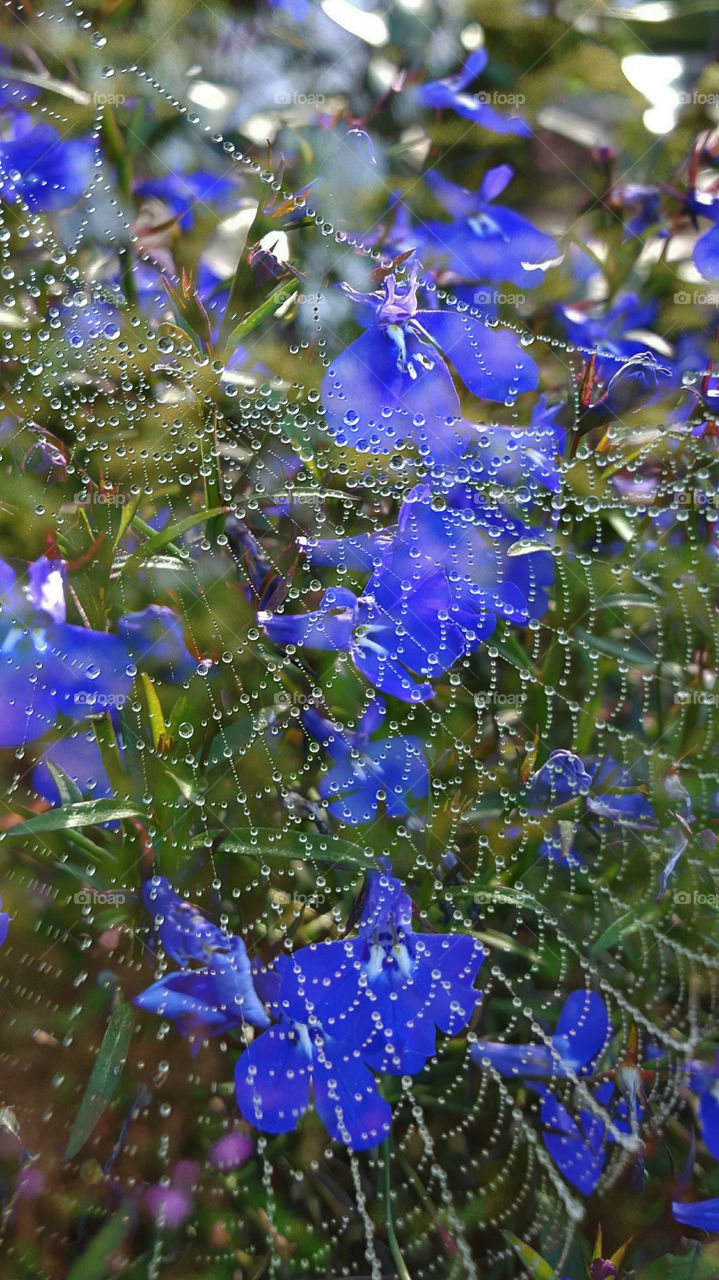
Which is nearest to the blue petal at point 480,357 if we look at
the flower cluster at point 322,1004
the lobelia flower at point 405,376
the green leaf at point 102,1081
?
the lobelia flower at point 405,376

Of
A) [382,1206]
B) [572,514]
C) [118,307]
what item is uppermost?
[118,307]

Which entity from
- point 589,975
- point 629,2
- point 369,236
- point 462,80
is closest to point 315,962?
point 589,975

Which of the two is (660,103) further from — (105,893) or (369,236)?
(105,893)

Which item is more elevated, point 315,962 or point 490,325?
point 490,325

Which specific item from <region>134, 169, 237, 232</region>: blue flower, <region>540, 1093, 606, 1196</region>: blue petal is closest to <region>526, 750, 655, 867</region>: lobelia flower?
<region>540, 1093, 606, 1196</region>: blue petal

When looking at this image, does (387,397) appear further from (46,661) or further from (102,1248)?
(102,1248)

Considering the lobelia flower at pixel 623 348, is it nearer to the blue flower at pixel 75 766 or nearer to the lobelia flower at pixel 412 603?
the lobelia flower at pixel 412 603
